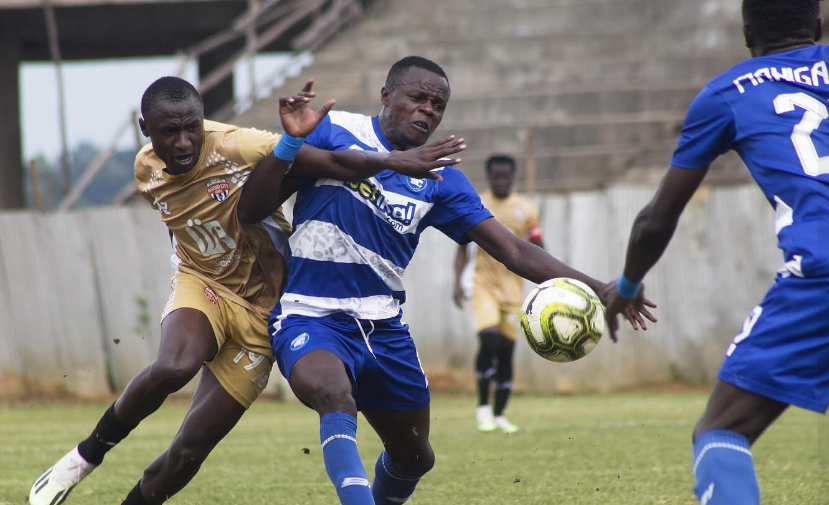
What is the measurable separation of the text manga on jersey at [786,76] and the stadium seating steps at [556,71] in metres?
13.3

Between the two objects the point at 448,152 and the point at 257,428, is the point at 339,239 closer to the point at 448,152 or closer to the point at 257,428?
the point at 448,152

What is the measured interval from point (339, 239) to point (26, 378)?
37.6ft

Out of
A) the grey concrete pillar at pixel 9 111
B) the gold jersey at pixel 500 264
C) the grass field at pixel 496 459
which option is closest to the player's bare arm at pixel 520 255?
the grass field at pixel 496 459

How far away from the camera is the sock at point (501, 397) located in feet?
35.9

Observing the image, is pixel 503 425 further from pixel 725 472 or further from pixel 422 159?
pixel 725 472

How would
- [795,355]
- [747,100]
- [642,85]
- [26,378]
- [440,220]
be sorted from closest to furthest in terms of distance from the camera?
[795,355], [747,100], [440,220], [26,378], [642,85]

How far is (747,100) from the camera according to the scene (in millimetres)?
3895

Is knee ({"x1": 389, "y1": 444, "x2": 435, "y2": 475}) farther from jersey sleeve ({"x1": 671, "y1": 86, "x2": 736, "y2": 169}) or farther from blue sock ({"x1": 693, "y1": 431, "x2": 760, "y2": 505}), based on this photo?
jersey sleeve ({"x1": 671, "y1": 86, "x2": 736, "y2": 169})

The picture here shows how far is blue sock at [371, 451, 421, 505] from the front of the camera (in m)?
5.41

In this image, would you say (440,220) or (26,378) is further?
(26,378)

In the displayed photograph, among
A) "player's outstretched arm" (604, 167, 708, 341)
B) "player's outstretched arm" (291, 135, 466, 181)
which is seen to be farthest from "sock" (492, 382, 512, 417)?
"player's outstretched arm" (604, 167, 708, 341)

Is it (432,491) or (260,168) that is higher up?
(260,168)

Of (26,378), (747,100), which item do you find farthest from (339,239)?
(26,378)

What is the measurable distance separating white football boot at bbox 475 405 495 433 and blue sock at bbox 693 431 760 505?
6997 mm
